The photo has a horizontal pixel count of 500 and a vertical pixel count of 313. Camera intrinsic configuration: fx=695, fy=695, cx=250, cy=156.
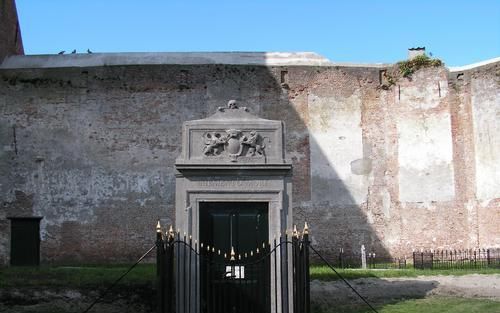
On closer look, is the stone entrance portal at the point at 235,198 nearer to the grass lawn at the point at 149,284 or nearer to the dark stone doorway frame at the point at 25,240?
the grass lawn at the point at 149,284

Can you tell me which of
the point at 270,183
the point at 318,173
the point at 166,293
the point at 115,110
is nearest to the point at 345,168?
the point at 318,173

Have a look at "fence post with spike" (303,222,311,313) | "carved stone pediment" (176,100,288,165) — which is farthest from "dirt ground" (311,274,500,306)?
"carved stone pediment" (176,100,288,165)

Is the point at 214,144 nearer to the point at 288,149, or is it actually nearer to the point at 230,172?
the point at 230,172

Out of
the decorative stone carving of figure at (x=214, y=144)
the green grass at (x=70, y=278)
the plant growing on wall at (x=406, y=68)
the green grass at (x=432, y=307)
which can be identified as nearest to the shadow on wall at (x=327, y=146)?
the plant growing on wall at (x=406, y=68)

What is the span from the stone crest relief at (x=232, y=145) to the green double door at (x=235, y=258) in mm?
735

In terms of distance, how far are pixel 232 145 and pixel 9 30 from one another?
19.9 metres

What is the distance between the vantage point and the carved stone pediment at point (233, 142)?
33.9ft

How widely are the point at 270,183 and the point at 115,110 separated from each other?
15.8 meters

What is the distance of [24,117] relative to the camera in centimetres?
2495

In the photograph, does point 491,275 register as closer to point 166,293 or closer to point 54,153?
point 166,293

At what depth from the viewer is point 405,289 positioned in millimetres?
14281

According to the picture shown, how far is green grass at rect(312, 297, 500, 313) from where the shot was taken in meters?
11.7

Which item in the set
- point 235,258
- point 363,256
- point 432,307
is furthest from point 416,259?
point 235,258

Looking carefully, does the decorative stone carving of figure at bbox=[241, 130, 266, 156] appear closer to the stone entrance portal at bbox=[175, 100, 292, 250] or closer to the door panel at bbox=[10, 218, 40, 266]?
the stone entrance portal at bbox=[175, 100, 292, 250]
